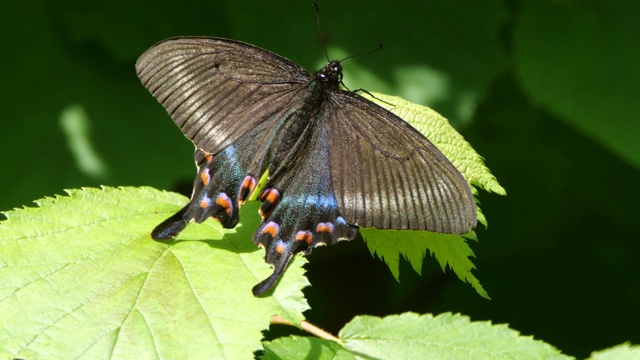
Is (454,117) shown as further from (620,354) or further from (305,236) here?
(620,354)

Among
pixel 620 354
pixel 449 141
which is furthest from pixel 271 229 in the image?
pixel 620 354

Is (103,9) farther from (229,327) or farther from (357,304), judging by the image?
(229,327)

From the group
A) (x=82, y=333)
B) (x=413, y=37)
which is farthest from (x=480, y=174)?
(x=413, y=37)

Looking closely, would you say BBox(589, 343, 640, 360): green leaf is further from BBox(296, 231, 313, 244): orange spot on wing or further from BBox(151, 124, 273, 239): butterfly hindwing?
BBox(151, 124, 273, 239): butterfly hindwing

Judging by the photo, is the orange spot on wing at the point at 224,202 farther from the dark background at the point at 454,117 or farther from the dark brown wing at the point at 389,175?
the dark background at the point at 454,117

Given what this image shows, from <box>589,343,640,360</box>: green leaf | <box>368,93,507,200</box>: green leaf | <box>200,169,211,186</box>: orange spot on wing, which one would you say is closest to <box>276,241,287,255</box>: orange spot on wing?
<box>200,169,211,186</box>: orange spot on wing

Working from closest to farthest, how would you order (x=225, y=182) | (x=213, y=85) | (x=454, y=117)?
(x=225, y=182)
(x=213, y=85)
(x=454, y=117)
